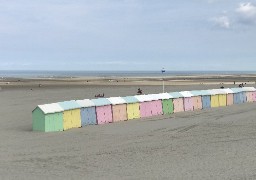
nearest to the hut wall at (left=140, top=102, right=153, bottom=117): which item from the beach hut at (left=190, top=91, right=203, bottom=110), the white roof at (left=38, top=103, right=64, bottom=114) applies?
the beach hut at (left=190, top=91, right=203, bottom=110)

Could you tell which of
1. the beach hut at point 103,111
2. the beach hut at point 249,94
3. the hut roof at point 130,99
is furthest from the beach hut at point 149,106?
the beach hut at point 249,94

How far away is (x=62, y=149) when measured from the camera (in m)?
20.2

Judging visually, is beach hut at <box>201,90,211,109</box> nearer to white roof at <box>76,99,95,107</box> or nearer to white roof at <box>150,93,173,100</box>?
white roof at <box>150,93,173,100</box>

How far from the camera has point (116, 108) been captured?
31875 mm

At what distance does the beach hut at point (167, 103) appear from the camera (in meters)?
36.7

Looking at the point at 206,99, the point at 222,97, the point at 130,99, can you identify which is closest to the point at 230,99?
the point at 222,97

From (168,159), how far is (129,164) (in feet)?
5.95

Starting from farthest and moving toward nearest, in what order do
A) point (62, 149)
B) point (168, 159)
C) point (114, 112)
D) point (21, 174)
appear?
point (114, 112)
point (62, 149)
point (168, 159)
point (21, 174)

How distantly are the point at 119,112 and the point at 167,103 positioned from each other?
6525 millimetres

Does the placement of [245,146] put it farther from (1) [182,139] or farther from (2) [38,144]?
(2) [38,144]

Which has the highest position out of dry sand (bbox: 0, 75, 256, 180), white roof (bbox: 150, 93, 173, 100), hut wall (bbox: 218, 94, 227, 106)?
white roof (bbox: 150, 93, 173, 100)

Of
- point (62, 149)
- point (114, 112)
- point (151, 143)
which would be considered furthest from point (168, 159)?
point (114, 112)

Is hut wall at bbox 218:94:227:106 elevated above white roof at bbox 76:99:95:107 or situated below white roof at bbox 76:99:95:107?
below

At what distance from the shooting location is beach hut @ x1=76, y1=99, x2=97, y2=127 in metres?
29.1
